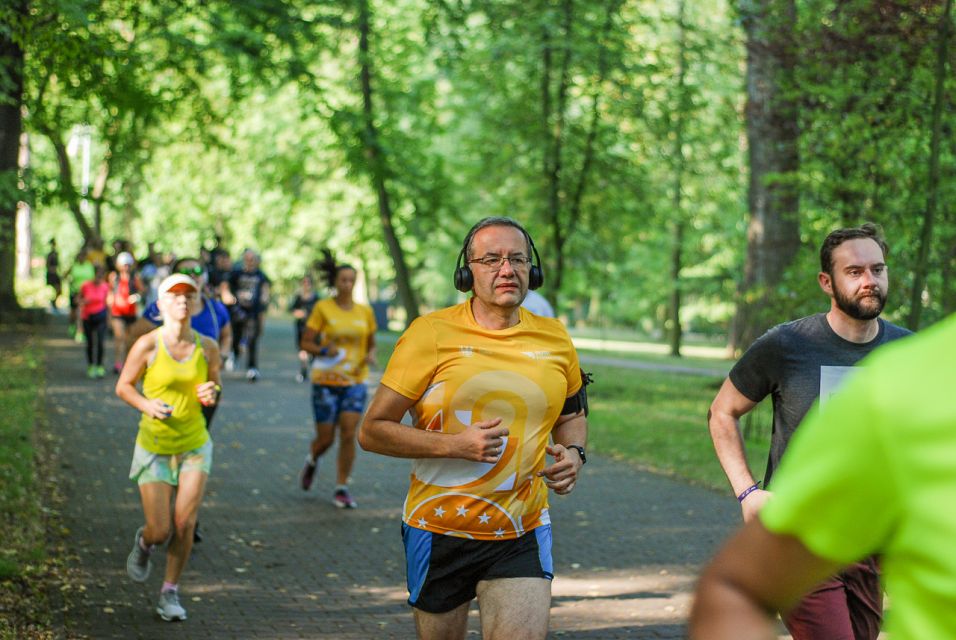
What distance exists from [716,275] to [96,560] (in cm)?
4002

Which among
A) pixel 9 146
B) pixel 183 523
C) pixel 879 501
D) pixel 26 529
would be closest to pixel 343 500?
pixel 26 529

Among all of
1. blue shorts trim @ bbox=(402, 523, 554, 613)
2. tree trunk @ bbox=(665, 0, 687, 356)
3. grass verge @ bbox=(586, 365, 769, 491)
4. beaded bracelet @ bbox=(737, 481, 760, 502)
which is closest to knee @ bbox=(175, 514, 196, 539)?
blue shorts trim @ bbox=(402, 523, 554, 613)

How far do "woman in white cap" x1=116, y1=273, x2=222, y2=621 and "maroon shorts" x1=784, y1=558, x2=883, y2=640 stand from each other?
4029mm

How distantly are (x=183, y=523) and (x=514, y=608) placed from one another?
3.46m

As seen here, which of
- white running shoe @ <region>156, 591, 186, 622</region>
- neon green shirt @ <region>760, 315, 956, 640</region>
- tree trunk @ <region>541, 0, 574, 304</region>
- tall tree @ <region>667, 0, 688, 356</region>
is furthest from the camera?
tall tree @ <region>667, 0, 688, 356</region>

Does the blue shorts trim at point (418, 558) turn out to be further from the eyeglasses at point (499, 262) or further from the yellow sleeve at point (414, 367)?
the eyeglasses at point (499, 262)

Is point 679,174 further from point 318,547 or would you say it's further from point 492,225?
point 492,225

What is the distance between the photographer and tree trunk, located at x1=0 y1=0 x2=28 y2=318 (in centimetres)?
1057

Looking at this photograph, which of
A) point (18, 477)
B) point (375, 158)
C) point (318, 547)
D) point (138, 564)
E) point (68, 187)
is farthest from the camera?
point (375, 158)

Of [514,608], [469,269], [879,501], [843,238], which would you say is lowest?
[514,608]

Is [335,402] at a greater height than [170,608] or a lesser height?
greater

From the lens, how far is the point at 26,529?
30.3ft

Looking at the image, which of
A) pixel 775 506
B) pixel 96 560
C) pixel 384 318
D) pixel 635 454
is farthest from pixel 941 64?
pixel 384 318

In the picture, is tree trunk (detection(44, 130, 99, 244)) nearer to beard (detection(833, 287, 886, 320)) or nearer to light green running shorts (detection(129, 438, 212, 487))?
light green running shorts (detection(129, 438, 212, 487))
